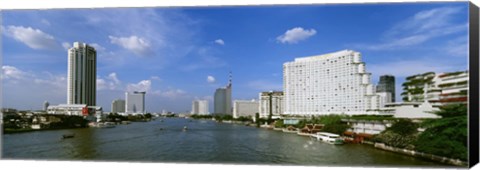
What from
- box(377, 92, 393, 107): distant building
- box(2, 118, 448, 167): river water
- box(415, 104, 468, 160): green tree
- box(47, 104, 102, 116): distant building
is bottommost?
box(2, 118, 448, 167): river water

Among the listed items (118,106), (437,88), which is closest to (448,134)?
(437,88)

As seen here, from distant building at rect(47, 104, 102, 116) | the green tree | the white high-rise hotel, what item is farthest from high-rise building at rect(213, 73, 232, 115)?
the green tree

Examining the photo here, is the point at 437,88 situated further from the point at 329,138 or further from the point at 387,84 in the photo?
the point at 329,138

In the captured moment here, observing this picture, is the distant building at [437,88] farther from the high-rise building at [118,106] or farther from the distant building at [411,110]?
the high-rise building at [118,106]

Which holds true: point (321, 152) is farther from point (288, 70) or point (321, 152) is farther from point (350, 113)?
point (288, 70)

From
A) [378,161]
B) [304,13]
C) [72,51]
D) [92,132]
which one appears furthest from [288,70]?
[92,132]

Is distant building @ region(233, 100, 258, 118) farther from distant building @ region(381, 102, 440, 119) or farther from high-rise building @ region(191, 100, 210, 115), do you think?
distant building @ region(381, 102, 440, 119)

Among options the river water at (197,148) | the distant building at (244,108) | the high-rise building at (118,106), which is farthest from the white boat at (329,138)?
the high-rise building at (118,106)
